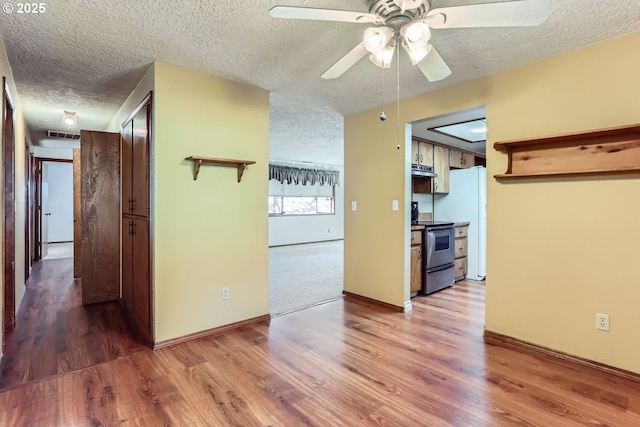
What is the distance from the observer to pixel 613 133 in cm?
224

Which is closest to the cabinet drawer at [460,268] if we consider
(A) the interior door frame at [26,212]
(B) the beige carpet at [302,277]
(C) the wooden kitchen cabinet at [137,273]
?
(B) the beige carpet at [302,277]

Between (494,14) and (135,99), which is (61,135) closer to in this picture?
(135,99)

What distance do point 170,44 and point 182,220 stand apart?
1340 mm

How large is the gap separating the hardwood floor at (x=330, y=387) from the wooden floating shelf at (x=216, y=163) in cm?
146

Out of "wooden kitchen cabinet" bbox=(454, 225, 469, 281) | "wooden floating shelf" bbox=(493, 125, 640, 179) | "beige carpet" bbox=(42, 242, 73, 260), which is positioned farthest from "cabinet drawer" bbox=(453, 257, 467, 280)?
"beige carpet" bbox=(42, 242, 73, 260)

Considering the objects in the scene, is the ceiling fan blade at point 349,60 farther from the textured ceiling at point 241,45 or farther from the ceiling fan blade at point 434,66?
the ceiling fan blade at point 434,66

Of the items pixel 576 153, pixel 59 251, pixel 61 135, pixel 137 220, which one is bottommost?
pixel 59 251

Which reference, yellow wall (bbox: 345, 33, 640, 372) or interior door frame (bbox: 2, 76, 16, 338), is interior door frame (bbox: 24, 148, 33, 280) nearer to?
interior door frame (bbox: 2, 76, 16, 338)

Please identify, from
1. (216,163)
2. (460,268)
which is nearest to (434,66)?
(216,163)

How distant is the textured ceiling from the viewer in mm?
1917

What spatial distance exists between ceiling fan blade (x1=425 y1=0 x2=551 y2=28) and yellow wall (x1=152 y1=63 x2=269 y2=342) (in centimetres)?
200

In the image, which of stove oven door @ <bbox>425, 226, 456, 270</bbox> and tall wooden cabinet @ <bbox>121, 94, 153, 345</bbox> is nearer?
tall wooden cabinet @ <bbox>121, 94, 153, 345</bbox>

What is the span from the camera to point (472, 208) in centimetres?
511

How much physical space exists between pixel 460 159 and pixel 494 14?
4.41 meters
